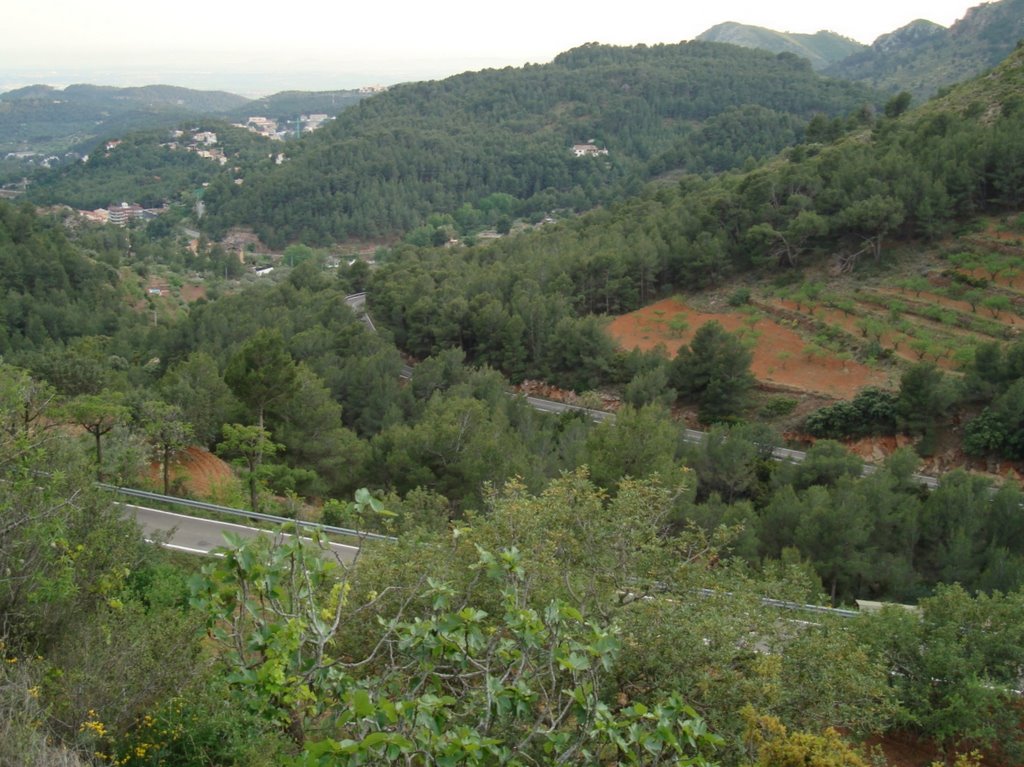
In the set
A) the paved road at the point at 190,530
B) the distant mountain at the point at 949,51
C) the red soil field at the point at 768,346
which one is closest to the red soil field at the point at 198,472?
the paved road at the point at 190,530

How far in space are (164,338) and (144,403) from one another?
23796 mm

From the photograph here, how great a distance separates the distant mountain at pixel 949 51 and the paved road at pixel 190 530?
110699 millimetres

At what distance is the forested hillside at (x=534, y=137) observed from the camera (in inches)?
3723

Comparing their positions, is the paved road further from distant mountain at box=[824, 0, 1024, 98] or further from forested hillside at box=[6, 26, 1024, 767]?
distant mountain at box=[824, 0, 1024, 98]

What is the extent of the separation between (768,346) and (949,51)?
→ 121 meters

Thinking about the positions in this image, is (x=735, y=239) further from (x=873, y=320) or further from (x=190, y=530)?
(x=190, y=530)

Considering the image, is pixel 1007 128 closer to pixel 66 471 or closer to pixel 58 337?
pixel 66 471

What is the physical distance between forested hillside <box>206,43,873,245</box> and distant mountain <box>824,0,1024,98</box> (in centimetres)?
1460

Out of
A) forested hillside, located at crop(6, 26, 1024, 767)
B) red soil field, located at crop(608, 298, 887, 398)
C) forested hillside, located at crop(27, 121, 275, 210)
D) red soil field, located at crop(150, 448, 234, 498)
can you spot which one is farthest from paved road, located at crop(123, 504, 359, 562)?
forested hillside, located at crop(27, 121, 275, 210)

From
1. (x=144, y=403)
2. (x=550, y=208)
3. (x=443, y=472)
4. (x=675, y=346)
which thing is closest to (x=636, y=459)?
(x=443, y=472)

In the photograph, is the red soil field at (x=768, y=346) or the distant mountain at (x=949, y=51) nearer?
the red soil field at (x=768, y=346)

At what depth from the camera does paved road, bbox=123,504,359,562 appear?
11867 millimetres

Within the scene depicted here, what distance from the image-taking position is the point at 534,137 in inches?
4419

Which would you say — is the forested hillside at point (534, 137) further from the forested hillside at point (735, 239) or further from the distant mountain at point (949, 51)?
the forested hillside at point (735, 239)
